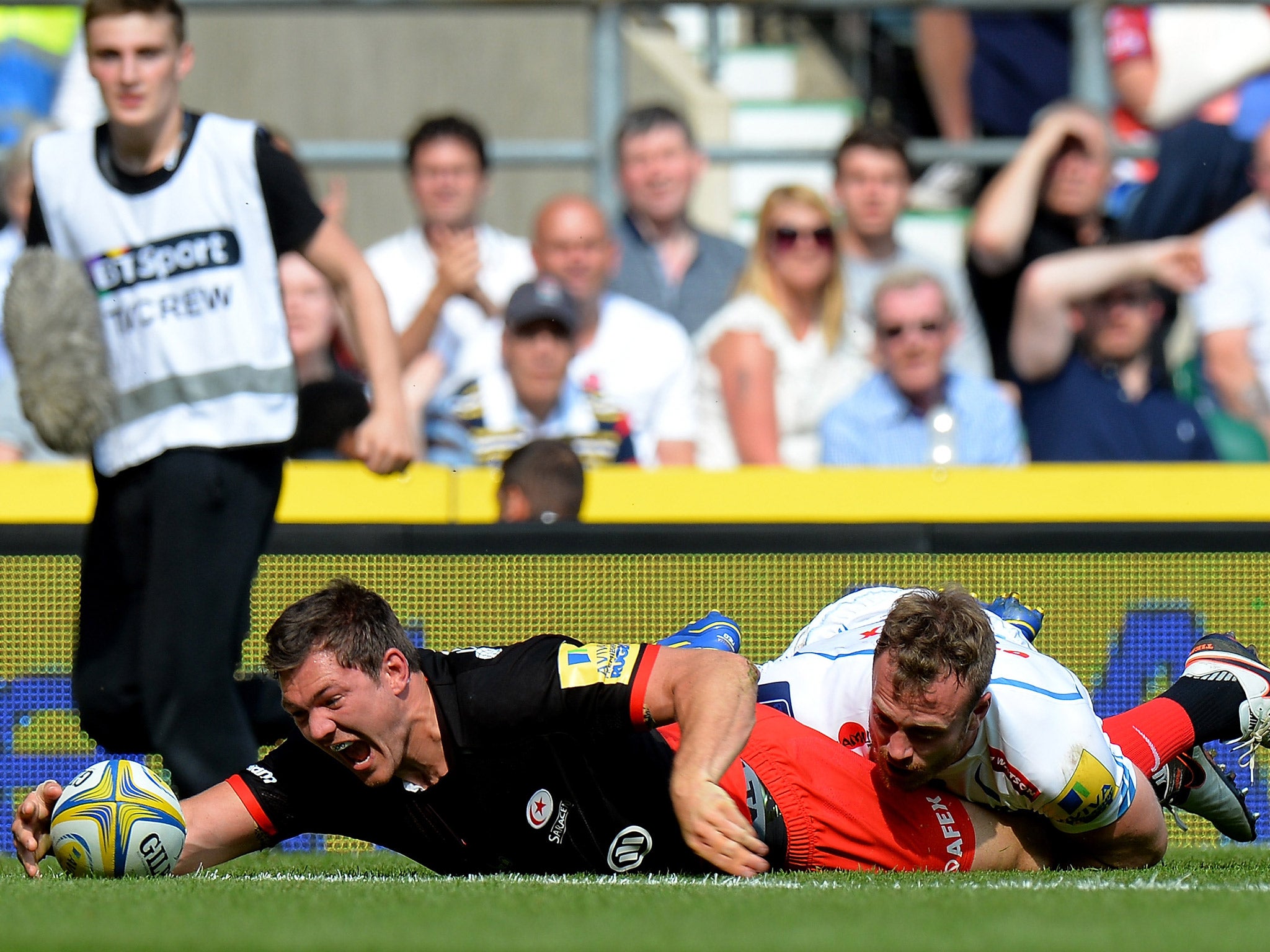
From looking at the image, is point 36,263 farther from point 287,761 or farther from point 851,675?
point 851,675

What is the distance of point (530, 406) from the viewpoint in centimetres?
728

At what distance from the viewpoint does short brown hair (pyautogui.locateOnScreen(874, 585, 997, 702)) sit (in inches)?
169

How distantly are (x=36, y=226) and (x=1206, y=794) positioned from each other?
12.1ft

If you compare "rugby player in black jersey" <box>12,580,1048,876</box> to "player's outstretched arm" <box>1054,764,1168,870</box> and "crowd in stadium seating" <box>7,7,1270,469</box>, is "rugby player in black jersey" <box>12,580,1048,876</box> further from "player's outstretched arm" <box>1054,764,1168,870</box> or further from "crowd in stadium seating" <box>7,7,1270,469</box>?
"crowd in stadium seating" <box>7,7,1270,469</box>

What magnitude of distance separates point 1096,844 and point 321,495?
2883mm

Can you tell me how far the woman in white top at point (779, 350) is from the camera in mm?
7488

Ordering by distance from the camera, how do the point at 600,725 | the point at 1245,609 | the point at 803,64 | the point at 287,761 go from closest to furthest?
the point at 600,725 < the point at 287,761 < the point at 1245,609 < the point at 803,64

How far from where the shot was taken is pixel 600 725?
430 centimetres

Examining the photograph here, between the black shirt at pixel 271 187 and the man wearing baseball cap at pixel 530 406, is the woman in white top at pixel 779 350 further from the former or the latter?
the black shirt at pixel 271 187

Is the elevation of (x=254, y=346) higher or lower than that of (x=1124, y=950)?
higher

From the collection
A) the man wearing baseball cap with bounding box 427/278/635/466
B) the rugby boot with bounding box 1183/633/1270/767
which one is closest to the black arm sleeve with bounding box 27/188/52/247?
the man wearing baseball cap with bounding box 427/278/635/466

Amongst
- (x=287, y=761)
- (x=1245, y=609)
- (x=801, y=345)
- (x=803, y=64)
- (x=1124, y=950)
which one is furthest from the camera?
(x=803, y=64)

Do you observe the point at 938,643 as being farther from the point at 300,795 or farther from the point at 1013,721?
the point at 300,795

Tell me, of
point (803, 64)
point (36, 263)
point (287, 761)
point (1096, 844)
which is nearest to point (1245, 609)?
point (1096, 844)
